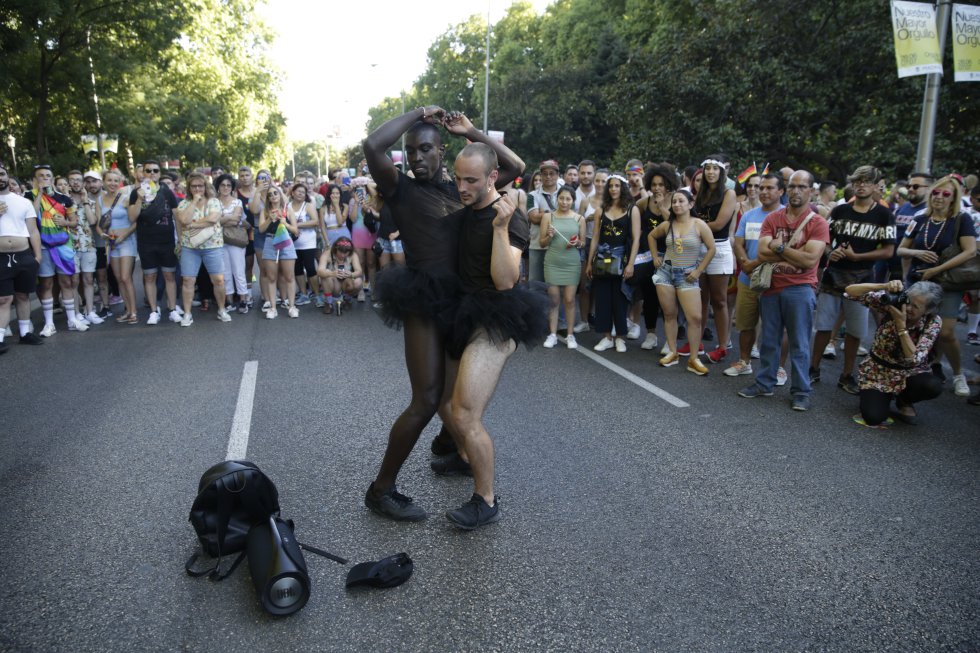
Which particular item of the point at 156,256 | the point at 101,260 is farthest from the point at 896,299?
the point at 101,260

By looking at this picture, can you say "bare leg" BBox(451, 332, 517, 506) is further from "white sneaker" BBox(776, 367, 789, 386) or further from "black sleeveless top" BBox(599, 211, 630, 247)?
"black sleeveless top" BBox(599, 211, 630, 247)

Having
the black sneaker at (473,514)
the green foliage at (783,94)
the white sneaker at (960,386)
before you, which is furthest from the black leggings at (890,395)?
the green foliage at (783,94)

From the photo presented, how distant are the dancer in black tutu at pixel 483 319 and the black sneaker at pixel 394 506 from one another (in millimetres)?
223

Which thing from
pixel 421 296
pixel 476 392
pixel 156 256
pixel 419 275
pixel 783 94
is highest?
pixel 783 94

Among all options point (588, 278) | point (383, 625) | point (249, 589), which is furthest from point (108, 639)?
point (588, 278)

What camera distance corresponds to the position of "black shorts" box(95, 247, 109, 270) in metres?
10.1

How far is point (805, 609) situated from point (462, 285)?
221cm

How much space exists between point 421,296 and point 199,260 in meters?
7.17

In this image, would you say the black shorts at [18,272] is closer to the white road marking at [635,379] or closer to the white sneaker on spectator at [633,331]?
the white road marking at [635,379]

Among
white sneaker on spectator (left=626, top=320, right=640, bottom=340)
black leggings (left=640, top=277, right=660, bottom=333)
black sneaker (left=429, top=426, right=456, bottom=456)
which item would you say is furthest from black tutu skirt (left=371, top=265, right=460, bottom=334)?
white sneaker on spectator (left=626, top=320, right=640, bottom=340)

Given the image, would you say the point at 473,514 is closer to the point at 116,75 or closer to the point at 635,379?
the point at 635,379

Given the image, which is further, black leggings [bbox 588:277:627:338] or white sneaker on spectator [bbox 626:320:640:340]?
white sneaker on spectator [bbox 626:320:640:340]

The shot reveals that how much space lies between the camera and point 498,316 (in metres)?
3.54

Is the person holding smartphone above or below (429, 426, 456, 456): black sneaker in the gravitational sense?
above
